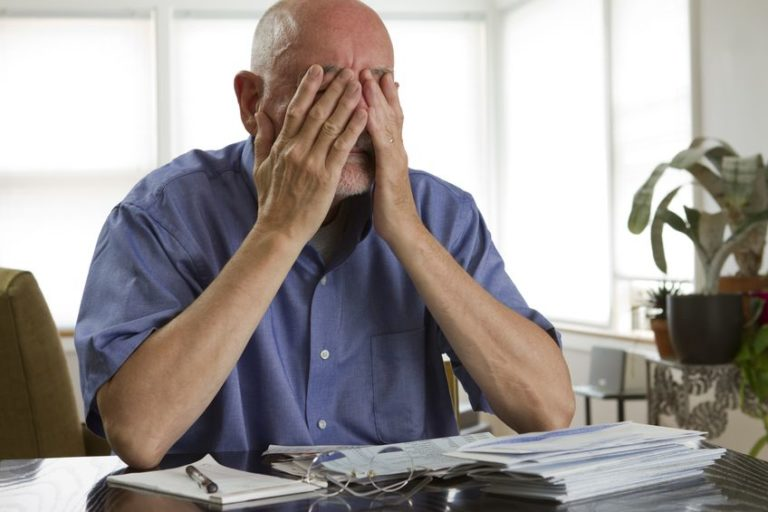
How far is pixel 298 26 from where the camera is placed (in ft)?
4.81

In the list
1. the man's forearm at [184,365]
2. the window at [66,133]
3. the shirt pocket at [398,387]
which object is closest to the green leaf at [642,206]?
the shirt pocket at [398,387]

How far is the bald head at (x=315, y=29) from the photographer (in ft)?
4.75

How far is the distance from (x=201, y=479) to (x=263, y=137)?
610mm

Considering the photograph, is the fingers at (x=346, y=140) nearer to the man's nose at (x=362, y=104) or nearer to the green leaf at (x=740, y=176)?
the man's nose at (x=362, y=104)

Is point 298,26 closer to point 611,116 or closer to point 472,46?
point 611,116

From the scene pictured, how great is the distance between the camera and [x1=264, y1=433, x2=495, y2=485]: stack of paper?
3.34 ft

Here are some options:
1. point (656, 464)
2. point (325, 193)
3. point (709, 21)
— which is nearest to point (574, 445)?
point (656, 464)

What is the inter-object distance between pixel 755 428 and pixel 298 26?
2.88 m

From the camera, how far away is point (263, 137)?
1488 millimetres

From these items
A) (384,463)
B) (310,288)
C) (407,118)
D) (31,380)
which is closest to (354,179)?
(310,288)

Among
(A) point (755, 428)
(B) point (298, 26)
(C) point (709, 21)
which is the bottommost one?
→ (A) point (755, 428)

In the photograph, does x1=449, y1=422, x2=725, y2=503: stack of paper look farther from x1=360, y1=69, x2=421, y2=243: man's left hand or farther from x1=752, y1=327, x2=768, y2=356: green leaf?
x1=752, y1=327, x2=768, y2=356: green leaf

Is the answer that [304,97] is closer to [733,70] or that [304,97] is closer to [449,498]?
[449,498]

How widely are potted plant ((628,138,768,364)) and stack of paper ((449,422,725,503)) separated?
191 cm
